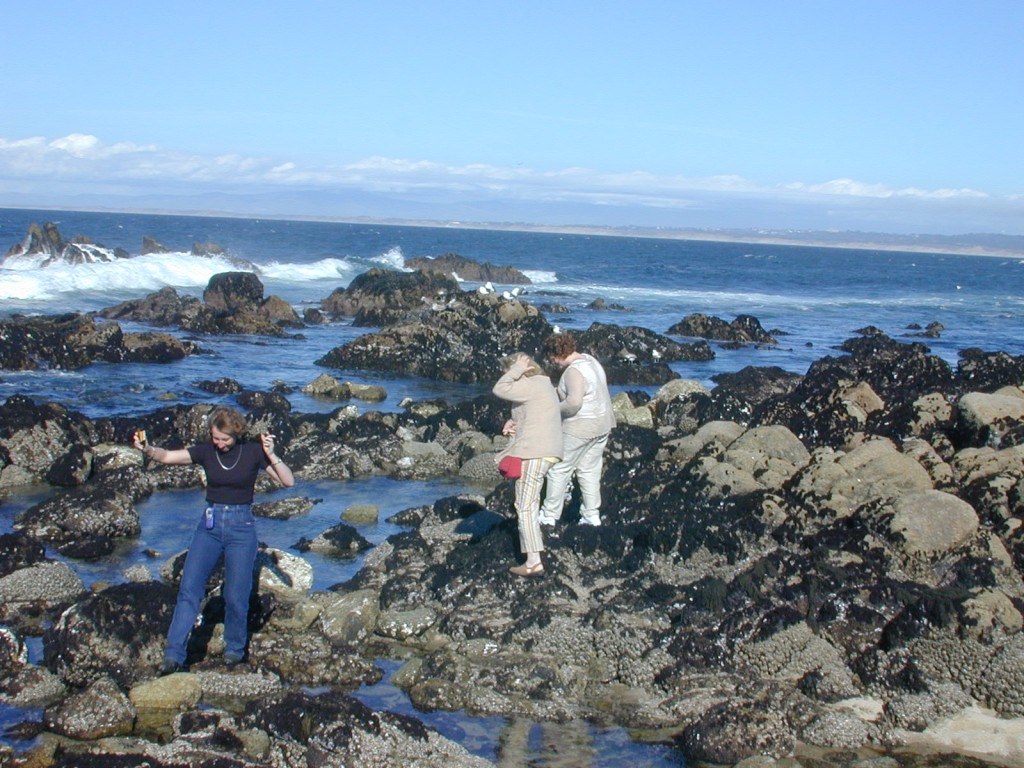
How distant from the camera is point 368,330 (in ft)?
112

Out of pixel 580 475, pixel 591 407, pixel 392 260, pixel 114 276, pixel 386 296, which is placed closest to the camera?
pixel 591 407

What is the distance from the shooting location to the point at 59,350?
893 inches

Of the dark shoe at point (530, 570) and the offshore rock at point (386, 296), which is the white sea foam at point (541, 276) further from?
the dark shoe at point (530, 570)

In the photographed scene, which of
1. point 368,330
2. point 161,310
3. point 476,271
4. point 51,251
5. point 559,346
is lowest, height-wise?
point 368,330

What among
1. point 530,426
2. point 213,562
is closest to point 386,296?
point 530,426

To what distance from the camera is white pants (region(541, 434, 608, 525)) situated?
8.65 metres

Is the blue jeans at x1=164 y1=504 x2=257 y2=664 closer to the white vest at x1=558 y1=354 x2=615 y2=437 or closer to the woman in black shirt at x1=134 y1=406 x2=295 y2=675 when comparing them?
the woman in black shirt at x1=134 y1=406 x2=295 y2=675

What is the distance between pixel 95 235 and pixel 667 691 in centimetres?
9179

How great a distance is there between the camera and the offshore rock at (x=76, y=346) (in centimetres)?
2195

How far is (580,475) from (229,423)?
3230 millimetres

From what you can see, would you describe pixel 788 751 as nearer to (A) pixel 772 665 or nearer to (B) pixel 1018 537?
(A) pixel 772 665

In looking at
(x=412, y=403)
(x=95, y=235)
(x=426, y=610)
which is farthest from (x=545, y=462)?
(x=95, y=235)

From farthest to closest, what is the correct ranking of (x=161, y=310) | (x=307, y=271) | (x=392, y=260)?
(x=392, y=260)
(x=307, y=271)
(x=161, y=310)

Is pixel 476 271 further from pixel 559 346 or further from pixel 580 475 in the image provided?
pixel 559 346
